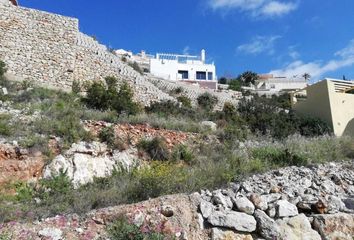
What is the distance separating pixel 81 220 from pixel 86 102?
12.3m

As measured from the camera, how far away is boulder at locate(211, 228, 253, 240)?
473 centimetres

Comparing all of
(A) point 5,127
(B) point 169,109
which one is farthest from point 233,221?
(B) point 169,109

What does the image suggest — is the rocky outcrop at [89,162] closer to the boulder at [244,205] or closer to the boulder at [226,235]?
the boulder at [244,205]

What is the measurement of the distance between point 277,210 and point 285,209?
4.4 inches

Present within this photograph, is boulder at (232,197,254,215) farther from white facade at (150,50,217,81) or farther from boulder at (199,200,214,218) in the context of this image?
white facade at (150,50,217,81)

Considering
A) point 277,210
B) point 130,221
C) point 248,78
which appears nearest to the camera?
point 130,221

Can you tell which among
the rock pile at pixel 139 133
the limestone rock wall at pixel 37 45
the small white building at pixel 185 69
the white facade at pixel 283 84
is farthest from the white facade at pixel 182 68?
the rock pile at pixel 139 133

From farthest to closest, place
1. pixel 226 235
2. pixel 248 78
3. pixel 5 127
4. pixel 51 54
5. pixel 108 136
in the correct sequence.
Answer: pixel 248 78 < pixel 51 54 < pixel 108 136 < pixel 5 127 < pixel 226 235

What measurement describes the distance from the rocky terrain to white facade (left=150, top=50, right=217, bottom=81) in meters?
36.5

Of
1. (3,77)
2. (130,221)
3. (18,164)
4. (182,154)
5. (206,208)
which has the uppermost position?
(3,77)

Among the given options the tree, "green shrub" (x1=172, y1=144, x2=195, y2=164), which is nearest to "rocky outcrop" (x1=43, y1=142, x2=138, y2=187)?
"green shrub" (x1=172, y1=144, x2=195, y2=164)

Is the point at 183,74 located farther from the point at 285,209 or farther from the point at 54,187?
the point at 285,209

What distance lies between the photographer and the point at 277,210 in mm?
5242

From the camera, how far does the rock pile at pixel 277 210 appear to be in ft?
16.1
